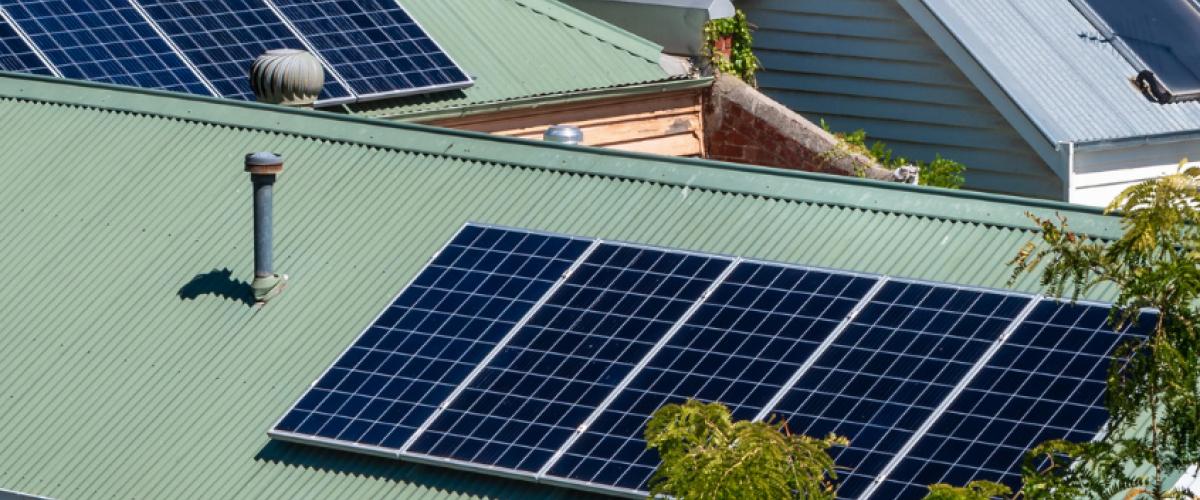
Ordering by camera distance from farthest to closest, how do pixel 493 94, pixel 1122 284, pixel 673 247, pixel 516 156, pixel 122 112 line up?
pixel 493 94 < pixel 122 112 < pixel 516 156 < pixel 673 247 < pixel 1122 284

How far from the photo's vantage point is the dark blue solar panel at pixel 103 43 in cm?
2264

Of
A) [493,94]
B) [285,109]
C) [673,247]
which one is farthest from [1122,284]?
[493,94]

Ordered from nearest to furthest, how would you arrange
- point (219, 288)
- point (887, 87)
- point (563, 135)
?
point (219, 288)
point (563, 135)
point (887, 87)

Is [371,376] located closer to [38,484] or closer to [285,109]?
[38,484]

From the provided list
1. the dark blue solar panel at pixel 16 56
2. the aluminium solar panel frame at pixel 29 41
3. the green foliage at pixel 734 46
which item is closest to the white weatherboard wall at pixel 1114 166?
the green foliage at pixel 734 46

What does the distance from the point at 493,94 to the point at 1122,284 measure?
47.3ft

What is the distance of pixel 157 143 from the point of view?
62.2ft

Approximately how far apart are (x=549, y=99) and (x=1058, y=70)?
616cm

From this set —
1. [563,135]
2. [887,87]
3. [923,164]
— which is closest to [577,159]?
[563,135]

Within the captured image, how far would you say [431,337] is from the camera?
15742 millimetres

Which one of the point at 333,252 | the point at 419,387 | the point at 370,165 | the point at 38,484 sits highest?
the point at 370,165

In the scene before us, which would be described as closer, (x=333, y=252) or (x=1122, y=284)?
(x=1122, y=284)

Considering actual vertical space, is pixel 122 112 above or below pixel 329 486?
above

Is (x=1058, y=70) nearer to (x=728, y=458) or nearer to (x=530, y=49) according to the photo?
(x=530, y=49)
